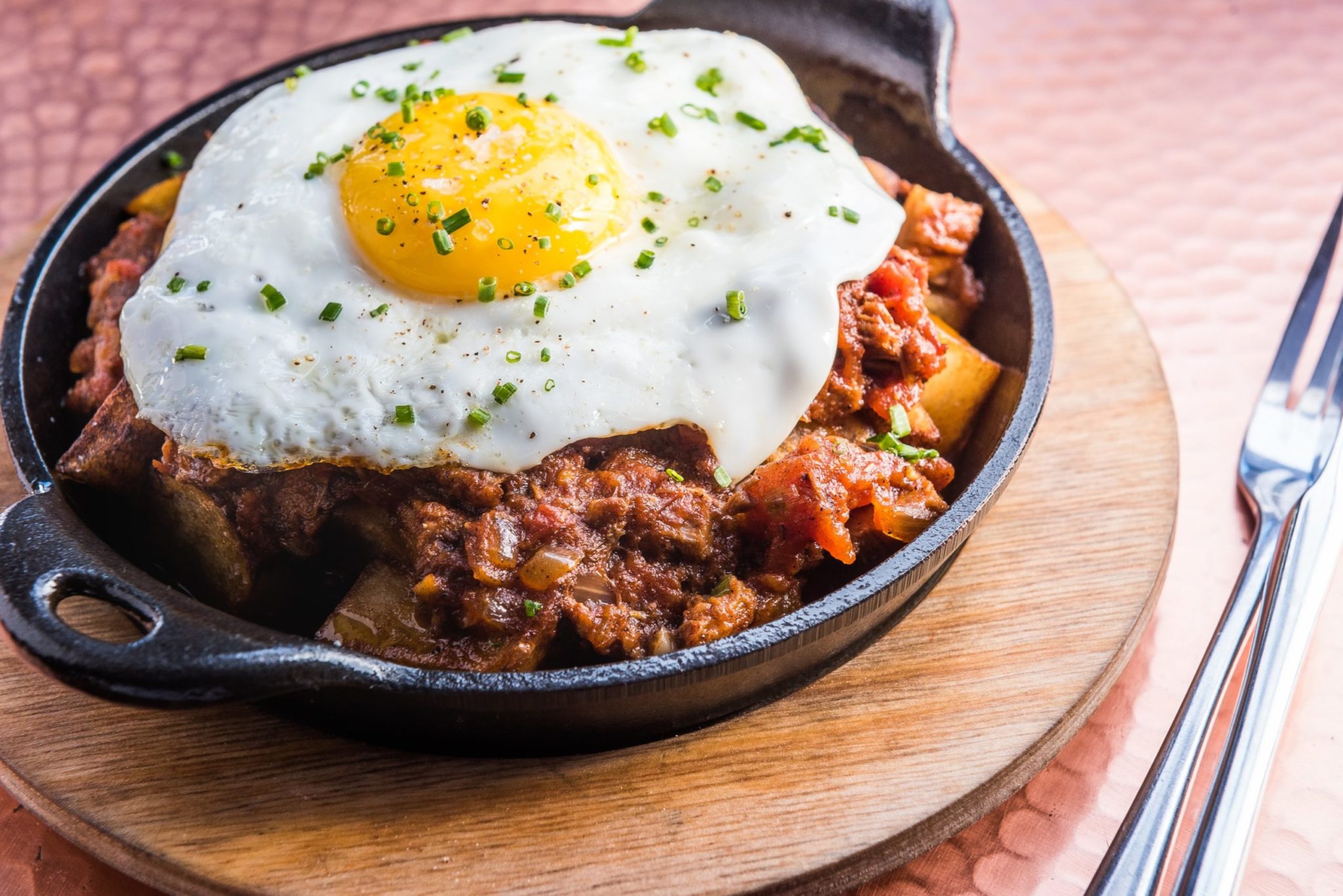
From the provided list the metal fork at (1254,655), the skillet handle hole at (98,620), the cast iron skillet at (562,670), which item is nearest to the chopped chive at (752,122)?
the cast iron skillet at (562,670)

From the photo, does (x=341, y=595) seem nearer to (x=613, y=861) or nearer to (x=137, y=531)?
(x=137, y=531)

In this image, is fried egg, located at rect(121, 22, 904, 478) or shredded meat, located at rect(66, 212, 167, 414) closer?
fried egg, located at rect(121, 22, 904, 478)

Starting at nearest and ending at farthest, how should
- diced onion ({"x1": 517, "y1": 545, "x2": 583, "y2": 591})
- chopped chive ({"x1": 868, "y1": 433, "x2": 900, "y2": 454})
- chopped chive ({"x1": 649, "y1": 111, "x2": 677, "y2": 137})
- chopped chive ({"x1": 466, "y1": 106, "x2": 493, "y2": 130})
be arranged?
diced onion ({"x1": 517, "y1": 545, "x2": 583, "y2": 591}) → chopped chive ({"x1": 868, "y1": 433, "x2": 900, "y2": 454}) → chopped chive ({"x1": 466, "y1": 106, "x2": 493, "y2": 130}) → chopped chive ({"x1": 649, "y1": 111, "x2": 677, "y2": 137})

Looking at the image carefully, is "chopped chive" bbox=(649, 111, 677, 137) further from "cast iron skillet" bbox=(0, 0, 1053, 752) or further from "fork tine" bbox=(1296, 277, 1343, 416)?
"fork tine" bbox=(1296, 277, 1343, 416)

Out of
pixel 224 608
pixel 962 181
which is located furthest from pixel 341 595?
pixel 962 181

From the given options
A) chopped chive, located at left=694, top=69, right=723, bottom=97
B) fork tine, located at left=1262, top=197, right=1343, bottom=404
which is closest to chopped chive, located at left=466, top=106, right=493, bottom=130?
chopped chive, located at left=694, top=69, right=723, bottom=97

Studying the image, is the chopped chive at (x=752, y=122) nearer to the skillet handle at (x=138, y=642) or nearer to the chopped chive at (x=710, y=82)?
the chopped chive at (x=710, y=82)

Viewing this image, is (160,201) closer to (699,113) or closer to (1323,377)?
(699,113)

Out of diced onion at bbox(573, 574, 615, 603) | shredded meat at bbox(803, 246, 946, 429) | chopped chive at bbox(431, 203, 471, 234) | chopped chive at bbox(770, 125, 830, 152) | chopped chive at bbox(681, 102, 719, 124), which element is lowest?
diced onion at bbox(573, 574, 615, 603)

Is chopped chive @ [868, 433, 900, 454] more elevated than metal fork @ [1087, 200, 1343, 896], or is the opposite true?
chopped chive @ [868, 433, 900, 454]
